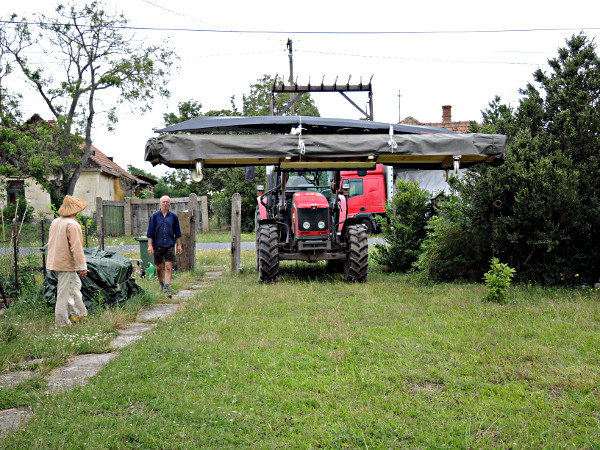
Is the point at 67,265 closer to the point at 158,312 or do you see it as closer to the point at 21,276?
the point at 158,312

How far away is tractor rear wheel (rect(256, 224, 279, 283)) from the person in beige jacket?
3467 mm

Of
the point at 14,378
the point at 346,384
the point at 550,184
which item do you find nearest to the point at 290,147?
the point at 346,384

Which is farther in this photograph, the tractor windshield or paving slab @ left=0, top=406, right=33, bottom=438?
the tractor windshield

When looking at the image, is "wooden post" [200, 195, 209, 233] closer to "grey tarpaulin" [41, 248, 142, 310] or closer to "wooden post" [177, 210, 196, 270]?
"wooden post" [177, 210, 196, 270]

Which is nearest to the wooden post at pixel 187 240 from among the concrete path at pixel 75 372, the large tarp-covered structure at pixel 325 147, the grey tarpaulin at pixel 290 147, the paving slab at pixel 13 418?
the concrete path at pixel 75 372

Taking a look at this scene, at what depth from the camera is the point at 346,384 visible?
14.8ft

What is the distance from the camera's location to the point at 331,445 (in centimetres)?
349

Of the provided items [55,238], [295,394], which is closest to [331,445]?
[295,394]

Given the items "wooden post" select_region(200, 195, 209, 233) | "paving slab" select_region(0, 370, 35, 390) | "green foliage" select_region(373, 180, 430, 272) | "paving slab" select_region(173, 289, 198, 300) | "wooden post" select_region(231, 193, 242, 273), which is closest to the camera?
"paving slab" select_region(0, 370, 35, 390)

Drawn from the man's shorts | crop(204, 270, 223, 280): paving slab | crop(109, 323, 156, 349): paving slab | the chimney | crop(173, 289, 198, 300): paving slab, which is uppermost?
the chimney

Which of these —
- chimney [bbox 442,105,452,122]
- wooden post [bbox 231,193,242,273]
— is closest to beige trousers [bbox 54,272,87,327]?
wooden post [bbox 231,193,242,273]

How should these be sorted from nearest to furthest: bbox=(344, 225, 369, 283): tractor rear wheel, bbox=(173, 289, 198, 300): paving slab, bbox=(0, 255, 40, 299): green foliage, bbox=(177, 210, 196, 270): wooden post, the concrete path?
the concrete path → bbox=(0, 255, 40, 299): green foliage → bbox=(173, 289, 198, 300): paving slab → bbox=(344, 225, 369, 283): tractor rear wheel → bbox=(177, 210, 196, 270): wooden post

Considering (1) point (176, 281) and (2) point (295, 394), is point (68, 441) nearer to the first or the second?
(2) point (295, 394)

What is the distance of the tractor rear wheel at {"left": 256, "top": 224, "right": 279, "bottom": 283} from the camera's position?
1011 centimetres
